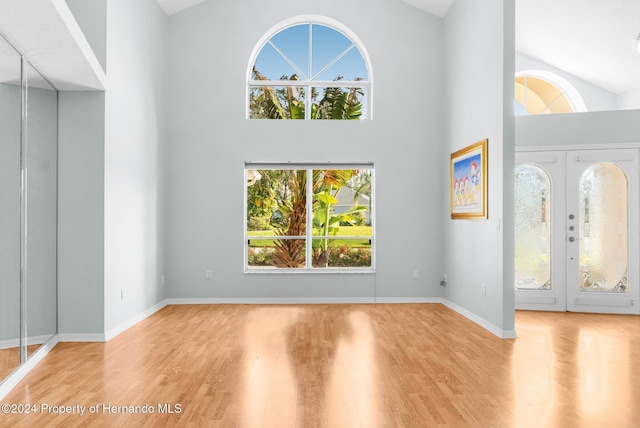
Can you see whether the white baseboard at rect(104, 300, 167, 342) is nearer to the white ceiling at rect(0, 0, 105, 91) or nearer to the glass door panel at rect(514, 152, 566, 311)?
the white ceiling at rect(0, 0, 105, 91)

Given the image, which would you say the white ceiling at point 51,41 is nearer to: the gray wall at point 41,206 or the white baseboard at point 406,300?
the gray wall at point 41,206

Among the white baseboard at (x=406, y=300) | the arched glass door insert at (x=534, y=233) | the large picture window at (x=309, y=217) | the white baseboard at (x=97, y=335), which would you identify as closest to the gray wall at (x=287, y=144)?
the white baseboard at (x=406, y=300)

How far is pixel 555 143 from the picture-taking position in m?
A: 5.90

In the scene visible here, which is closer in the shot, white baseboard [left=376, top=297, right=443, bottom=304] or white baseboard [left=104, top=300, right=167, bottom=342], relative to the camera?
white baseboard [left=104, top=300, right=167, bottom=342]

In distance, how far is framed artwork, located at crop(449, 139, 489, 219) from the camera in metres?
5.08

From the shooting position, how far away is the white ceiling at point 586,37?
5.53 meters

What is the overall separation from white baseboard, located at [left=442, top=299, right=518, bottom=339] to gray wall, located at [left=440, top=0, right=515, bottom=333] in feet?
0.12

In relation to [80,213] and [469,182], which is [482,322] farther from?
[80,213]

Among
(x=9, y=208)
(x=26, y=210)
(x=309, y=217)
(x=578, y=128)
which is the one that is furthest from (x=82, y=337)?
(x=578, y=128)

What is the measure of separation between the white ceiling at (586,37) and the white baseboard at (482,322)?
157 inches

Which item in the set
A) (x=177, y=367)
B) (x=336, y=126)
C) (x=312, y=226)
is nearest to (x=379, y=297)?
(x=312, y=226)

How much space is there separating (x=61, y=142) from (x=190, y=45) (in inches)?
111

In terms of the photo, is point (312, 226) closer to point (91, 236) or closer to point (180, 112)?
point (180, 112)

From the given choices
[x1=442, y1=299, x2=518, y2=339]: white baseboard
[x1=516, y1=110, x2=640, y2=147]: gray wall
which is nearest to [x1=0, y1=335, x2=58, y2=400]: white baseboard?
[x1=442, y1=299, x2=518, y2=339]: white baseboard
